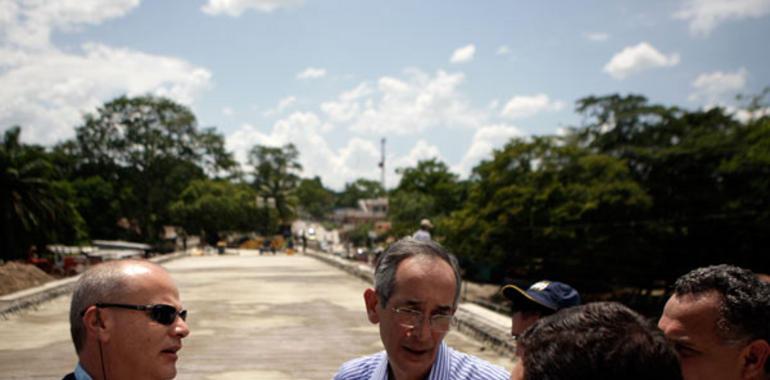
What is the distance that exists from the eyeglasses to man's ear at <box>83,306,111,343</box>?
96cm

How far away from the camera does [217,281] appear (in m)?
18.6

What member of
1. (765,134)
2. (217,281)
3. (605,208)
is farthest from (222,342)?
(765,134)

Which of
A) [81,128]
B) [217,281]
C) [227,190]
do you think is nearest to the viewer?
[217,281]

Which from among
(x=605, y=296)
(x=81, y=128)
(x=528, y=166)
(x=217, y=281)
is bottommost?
(x=605, y=296)

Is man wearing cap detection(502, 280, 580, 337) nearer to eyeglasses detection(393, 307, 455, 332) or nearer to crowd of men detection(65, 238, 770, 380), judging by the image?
crowd of men detection(65, 238, 770, 380)

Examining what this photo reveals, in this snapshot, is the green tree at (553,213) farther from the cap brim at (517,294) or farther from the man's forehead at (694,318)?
the man's forehead at (694,318)

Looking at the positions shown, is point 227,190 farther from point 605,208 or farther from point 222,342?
point 222,342

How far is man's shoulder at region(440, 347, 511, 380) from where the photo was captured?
2422 mm

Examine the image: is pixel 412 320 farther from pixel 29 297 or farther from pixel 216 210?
pixel 216 210

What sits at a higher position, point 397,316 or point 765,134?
point 765,134

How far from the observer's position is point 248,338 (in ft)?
29.5

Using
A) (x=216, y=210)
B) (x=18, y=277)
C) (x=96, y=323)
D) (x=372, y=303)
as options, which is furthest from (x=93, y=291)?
(x=216, y=210)

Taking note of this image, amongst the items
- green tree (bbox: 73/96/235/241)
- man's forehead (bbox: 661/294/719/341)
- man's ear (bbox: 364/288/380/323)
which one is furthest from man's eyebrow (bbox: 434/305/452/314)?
green tree (bbox: 73/96/235/241)

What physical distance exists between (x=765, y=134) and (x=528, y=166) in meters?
7.20
